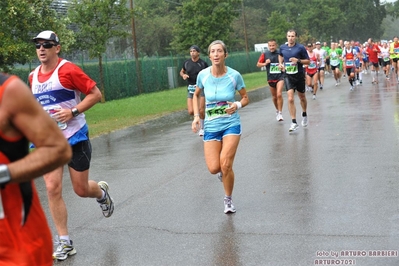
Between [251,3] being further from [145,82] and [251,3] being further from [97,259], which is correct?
[97,259]

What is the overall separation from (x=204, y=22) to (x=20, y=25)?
24.2 metres

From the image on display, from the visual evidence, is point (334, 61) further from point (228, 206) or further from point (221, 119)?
point (228, 206)

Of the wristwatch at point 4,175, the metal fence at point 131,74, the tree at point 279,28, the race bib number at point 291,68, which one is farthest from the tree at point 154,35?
the wristwatch at point 4,175

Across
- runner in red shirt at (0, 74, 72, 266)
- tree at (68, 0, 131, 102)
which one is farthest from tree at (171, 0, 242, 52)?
runner in red shirt at (0, 74, 72, 266)

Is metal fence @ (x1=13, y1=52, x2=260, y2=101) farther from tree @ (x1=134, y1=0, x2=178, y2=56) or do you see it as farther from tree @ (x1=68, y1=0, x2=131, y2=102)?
tree @ (x1=134, y1=0, x2=178, y2=56)

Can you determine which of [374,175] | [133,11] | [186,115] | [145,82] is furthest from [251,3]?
[374,175]

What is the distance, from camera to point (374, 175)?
31.3 ft

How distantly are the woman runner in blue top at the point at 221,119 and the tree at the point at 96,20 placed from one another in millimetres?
20587

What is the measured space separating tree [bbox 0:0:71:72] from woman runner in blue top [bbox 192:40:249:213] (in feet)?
36.3

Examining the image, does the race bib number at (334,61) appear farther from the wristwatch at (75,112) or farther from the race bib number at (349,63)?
the wristwatch at (75,112)

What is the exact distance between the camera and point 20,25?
19.6 metres

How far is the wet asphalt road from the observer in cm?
638

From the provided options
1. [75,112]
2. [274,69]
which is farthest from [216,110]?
[274,69]

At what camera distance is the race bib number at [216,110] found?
807cm
